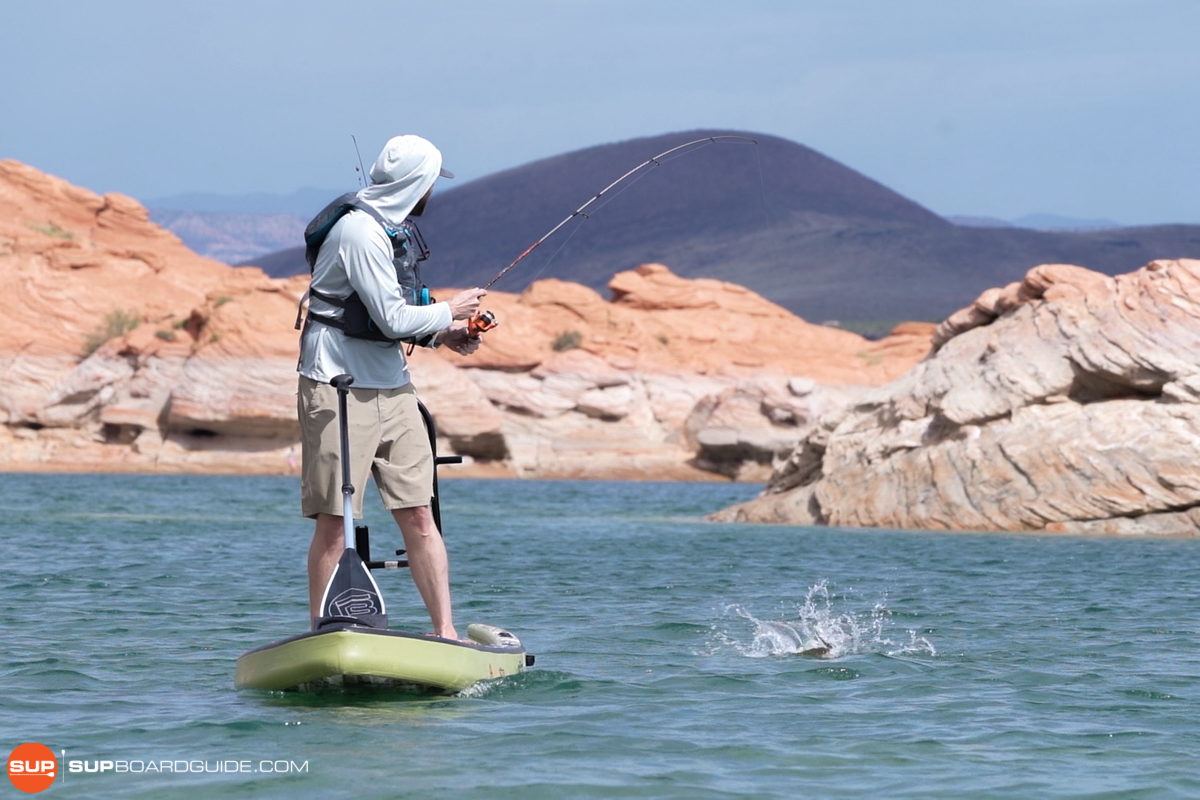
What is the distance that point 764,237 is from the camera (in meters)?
140

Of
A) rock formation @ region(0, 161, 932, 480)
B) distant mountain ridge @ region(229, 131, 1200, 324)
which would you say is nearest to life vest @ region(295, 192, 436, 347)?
rock formation @ region(0, 161, 932, 480)

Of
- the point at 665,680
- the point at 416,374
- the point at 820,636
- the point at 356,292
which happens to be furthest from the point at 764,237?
the point at 356,292

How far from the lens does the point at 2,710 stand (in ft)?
21.4

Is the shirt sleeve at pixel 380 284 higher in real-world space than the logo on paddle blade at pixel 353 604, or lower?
higher

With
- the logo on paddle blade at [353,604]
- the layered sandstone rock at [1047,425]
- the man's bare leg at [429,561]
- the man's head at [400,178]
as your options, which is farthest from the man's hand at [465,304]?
the layered sandstone rock at [1047,425]

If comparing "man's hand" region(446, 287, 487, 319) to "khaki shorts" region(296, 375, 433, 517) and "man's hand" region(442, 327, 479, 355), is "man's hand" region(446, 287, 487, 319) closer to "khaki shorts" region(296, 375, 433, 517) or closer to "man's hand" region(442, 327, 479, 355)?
"man's hand" region(442, 327, 479, 355)

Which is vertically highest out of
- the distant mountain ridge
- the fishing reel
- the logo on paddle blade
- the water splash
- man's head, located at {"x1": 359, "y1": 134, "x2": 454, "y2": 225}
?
the distant mountain ridge

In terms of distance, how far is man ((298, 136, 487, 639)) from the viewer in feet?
22.1

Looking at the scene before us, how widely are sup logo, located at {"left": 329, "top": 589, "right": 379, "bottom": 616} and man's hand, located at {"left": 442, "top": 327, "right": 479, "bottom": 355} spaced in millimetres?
1147

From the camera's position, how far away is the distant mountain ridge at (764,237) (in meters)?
128

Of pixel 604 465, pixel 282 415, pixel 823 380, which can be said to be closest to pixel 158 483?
pixel 282 415

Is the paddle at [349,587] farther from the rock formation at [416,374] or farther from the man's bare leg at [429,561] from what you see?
the rock formation at [416,374]

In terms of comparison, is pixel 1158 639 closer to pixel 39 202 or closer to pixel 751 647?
pixel 751 647
